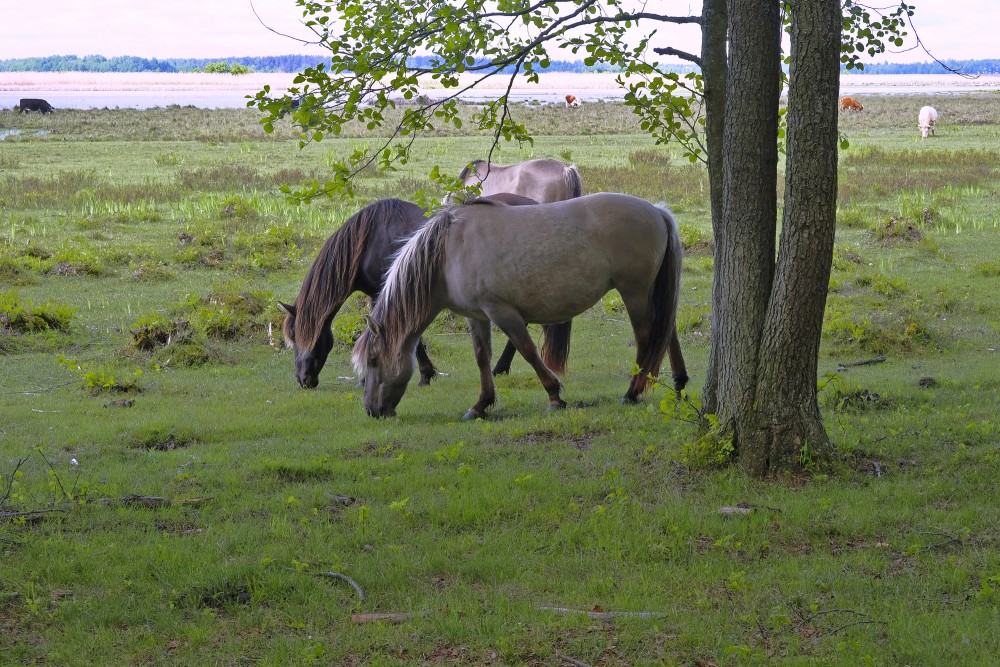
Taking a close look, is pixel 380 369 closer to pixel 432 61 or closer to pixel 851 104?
pixel 432 61

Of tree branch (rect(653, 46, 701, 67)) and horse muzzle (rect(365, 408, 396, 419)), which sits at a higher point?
tree branch (rect(653, 46, 701, 67))

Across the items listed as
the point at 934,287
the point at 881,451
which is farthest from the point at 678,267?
the point at 934,287

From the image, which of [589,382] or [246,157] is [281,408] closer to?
[589,382]

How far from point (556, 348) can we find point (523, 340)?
157cm

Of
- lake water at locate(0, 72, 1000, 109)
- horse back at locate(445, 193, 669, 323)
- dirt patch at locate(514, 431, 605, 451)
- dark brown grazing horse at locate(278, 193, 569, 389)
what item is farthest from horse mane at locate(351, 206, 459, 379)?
lake water at locate(0, 72, 1000, 109)

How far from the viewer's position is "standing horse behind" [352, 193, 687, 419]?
8.45 metres

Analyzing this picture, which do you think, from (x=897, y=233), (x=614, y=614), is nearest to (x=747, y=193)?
(x=614, y=614)

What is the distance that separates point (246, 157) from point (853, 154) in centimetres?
1992

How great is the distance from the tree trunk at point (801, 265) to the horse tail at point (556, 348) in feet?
13.1

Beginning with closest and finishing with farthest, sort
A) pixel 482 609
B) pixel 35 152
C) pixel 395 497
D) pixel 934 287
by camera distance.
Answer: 1. pixel 482 609
2. pixel 395 497
3. pixel 934 287
4. pixel 35 152

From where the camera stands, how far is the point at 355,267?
9.98 meters

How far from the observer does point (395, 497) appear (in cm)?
624

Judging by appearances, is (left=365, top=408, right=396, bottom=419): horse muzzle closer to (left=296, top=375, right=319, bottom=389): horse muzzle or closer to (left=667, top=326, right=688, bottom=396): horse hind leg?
(left=296, top=375, right=319, bottom=389): horse muzzle

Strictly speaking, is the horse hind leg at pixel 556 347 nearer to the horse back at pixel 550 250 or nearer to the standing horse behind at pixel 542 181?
the horse back at pixel 550 250
